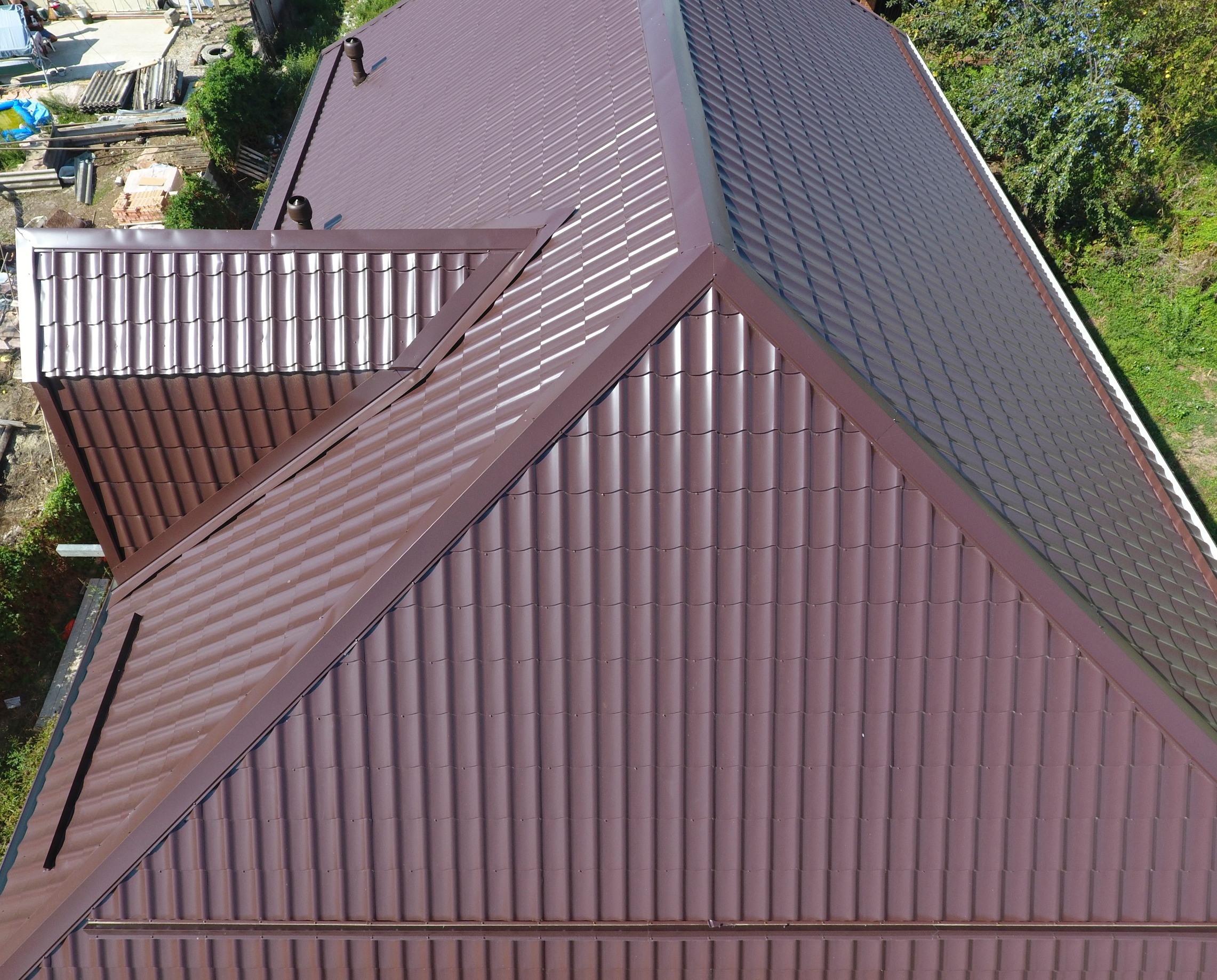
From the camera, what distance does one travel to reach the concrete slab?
96.0 ft

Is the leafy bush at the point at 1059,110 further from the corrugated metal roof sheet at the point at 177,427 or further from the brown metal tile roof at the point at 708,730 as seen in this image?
the corrugated metal roof sheet at the point at 177,427

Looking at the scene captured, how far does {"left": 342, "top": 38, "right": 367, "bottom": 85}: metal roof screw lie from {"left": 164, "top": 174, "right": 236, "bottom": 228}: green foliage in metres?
6.92

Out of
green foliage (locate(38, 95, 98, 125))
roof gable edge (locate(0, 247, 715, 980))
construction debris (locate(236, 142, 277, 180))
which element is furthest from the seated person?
roof gable edge (locate(0, 247, 715, 980))

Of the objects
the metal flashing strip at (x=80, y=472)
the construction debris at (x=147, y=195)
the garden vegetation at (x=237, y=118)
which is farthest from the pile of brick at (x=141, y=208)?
the metal flashing strip at (x=80, y=472)

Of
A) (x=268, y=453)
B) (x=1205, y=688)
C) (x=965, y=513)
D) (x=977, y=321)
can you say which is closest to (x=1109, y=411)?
(x=977, y=321)

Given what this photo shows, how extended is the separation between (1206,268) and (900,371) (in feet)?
58.1

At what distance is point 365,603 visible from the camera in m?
6.58

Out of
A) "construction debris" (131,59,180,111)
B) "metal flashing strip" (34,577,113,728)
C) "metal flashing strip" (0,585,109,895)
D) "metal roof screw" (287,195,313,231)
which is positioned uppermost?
"metal roof screw" (287,195,313,231)

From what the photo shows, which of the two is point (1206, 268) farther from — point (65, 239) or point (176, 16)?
point (176, 16)

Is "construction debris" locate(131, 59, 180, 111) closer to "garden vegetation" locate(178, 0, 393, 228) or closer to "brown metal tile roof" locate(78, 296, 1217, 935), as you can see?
"garden vegetation" locate(178, 0, 393, 228)

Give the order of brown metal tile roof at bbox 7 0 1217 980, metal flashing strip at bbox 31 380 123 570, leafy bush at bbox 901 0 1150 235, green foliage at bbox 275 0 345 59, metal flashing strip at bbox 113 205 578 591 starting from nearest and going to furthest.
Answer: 1. brown metal tile roof at bbox 7 0 1217 980
2. metal flashing strip at bbox 113 205 578 591
3. metal flashing strip at bbox 31 380 123 570
4. leafy bush at bbox 901 0 1150 235
5. green foliage at bbox 275 0 345 59

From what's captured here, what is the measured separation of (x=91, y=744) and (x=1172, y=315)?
21.3 m

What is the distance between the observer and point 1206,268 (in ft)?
67.4

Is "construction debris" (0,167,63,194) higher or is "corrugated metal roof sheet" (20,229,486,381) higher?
"corrugated metal roof sheet" (20,229,486,381)
